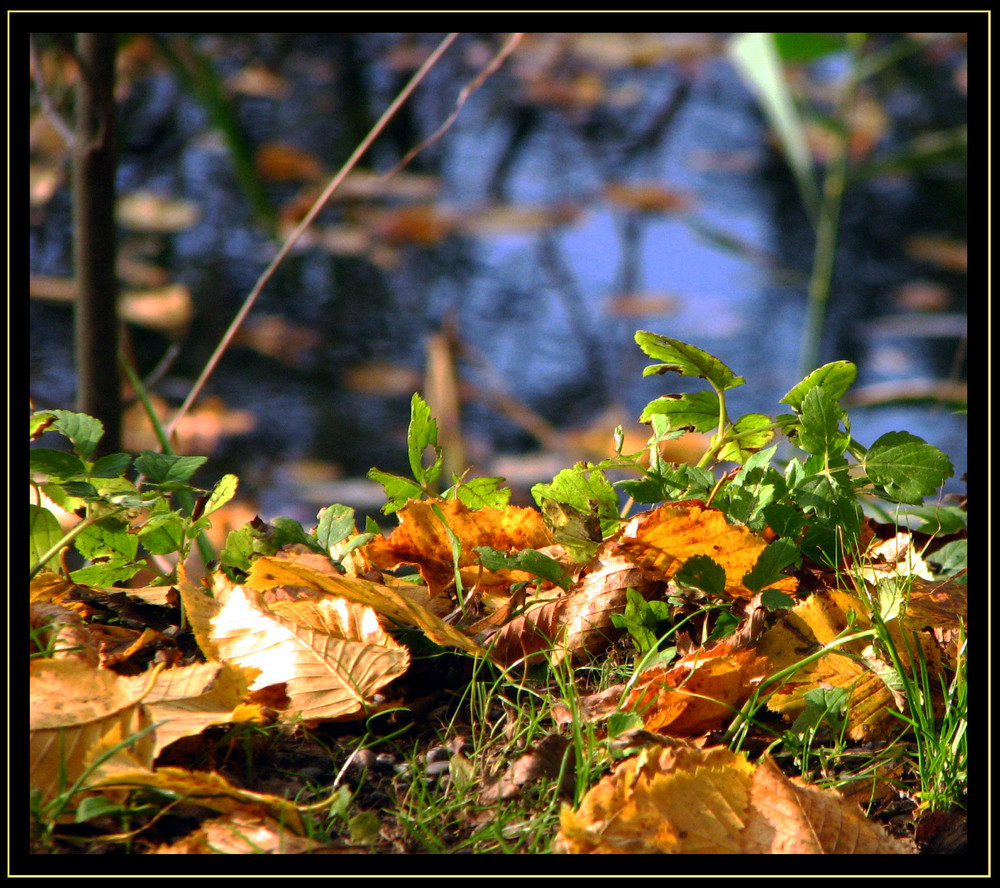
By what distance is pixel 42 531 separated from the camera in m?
0.85

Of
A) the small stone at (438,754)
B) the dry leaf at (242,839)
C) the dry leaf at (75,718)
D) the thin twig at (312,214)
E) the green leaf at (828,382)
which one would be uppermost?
the thin twig at (312,214)

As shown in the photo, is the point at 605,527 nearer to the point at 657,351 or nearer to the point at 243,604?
the point at 657,351

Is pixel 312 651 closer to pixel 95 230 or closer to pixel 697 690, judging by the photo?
pixel 697 690

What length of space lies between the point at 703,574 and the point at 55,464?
0.58m

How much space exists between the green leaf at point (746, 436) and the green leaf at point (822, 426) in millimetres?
51

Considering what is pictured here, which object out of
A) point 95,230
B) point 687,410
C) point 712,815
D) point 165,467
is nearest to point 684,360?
point 687,410

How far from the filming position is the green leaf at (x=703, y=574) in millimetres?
805

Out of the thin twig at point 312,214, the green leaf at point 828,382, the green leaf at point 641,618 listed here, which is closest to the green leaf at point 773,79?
the thin twig at point 312,214

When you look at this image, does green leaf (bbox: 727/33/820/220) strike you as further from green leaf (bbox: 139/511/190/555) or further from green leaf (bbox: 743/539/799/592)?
green leaf (bbox: 139/511/190/555)

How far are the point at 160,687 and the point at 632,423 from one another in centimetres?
260

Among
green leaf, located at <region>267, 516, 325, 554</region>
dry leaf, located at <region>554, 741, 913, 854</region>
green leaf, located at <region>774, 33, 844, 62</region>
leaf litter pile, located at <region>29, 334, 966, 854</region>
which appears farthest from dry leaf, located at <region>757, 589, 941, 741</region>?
green leaf, located at <region>774, 33, 844, 62</region>

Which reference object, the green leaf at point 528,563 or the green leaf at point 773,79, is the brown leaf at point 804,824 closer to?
the green leaf at point 528,563

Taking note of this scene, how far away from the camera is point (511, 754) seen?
74 centimetres

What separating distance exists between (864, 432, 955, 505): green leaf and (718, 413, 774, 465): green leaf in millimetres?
101
